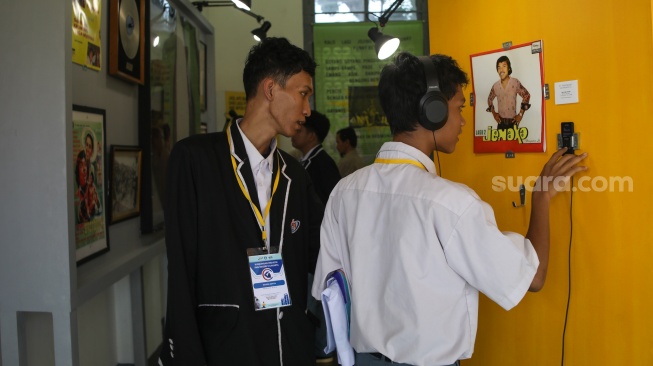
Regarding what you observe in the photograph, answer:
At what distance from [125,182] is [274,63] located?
4.06ft

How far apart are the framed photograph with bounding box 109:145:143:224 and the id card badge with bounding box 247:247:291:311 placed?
1122 mm

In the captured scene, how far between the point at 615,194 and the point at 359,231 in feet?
2.71

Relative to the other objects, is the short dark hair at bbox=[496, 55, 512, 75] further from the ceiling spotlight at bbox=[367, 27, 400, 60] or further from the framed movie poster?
the ceiling spotlight at bbox=[367, 27, 400, 60]

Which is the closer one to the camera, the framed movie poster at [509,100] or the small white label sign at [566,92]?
the small white label sign at [566,92]

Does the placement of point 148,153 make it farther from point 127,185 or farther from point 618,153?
point 618,153

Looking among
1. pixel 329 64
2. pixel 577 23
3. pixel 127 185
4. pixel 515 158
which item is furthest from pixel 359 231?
pixel 329 64

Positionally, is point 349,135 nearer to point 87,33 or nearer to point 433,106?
point 87,33

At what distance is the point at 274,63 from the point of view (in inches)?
81.8

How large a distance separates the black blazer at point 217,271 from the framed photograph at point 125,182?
929mm

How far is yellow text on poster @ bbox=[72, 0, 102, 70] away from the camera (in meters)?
2.32

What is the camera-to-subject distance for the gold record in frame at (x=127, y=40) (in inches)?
107

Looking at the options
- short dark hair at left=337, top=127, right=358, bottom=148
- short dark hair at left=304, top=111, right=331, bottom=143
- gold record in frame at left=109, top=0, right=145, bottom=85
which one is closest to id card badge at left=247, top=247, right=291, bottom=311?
gold record in frame at left=109, top=0, right=145, bottom=85

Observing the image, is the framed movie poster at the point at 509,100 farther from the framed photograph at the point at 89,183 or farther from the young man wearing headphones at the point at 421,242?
the framed photograph at the point at 89,183

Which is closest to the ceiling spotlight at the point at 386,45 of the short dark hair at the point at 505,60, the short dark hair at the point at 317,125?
the short dark hair at the point at 317,125
